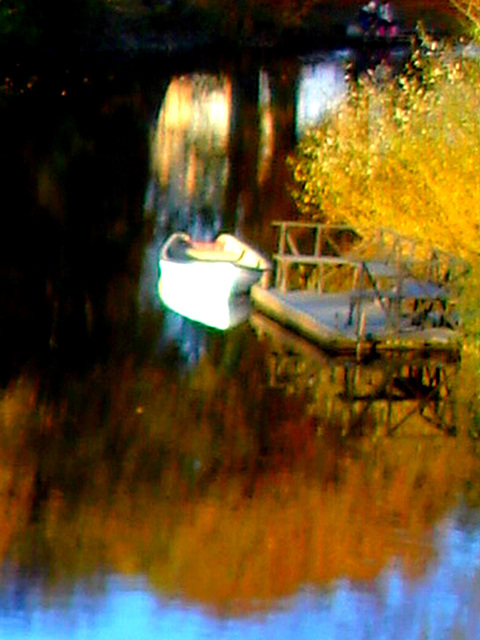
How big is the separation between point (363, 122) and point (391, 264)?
343 centimetres

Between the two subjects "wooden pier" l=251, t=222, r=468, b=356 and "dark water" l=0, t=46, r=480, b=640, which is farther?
"wooden pier" l=251, t=222, r=468, b=356

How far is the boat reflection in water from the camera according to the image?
21.9 meters

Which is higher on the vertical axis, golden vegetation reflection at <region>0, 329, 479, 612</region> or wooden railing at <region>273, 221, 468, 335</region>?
wooden railing at <region>273, 221, 468, 335</region>

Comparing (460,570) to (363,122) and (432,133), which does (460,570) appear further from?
(363,122)

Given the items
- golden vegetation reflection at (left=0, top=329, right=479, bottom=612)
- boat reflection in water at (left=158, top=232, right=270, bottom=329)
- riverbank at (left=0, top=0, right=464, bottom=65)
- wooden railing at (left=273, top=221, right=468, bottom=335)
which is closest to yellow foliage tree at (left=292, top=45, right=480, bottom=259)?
wooden railing at (left=273, top=221, right=468, bottom=335)

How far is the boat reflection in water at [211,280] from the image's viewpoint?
71.8 ft

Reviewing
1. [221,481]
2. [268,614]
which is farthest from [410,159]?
[268,614]

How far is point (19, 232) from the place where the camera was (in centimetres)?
2780

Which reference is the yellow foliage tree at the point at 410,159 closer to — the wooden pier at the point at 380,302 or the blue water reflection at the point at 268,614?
the wooden pier at the point at 380,302

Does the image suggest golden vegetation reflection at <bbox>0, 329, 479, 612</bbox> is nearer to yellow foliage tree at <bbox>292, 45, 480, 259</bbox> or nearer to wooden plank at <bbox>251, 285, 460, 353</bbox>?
wooden plank at <bbox>251, 285, 460, 353</bbox>

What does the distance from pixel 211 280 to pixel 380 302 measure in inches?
159

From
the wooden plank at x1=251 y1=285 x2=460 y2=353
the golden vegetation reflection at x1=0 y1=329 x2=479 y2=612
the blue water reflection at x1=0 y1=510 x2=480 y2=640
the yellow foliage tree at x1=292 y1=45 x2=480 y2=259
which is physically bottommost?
the blue water reflection at x1=0 y1=510 x2=480 y2=640

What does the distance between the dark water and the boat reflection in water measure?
33 cm

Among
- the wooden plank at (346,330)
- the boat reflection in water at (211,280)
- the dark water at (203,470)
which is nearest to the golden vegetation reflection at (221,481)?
the dark water at (203,470)
